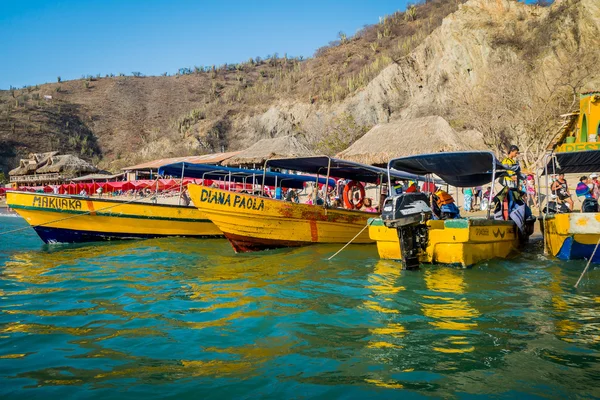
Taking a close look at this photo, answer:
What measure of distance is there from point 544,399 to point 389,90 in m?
40.6

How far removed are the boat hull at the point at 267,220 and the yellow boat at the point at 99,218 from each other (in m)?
3.98

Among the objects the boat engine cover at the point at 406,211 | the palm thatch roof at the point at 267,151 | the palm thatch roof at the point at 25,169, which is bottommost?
the boat engine cover at the point at 406,211

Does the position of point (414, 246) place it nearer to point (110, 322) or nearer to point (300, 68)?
point (110, 322)

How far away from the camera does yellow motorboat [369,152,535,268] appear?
7.49m

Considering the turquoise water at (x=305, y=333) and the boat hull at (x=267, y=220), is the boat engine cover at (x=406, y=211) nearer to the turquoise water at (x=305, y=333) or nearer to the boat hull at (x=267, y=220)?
the turquoise water at (x=305, y=333)

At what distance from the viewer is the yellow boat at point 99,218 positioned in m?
13.1

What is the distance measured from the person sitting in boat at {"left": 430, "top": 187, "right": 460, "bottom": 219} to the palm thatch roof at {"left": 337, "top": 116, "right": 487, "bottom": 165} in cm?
1309

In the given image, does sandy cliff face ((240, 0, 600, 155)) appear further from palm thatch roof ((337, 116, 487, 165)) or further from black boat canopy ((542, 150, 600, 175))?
black boat canopy ((542, 150, 600, 175))

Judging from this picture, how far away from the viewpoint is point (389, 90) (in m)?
41.2

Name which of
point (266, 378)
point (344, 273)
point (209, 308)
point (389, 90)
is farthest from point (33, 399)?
point (389, 90)

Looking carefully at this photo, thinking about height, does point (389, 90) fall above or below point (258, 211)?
above

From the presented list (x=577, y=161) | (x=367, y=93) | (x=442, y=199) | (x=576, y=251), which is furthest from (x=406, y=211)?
(x=367, y=93)

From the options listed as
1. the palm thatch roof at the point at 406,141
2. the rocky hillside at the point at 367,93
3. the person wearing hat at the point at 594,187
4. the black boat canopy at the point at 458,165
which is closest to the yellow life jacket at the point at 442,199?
the black boat canopy at the point at 458,165

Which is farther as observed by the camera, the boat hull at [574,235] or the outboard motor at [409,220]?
the boat hull at [574,235]
